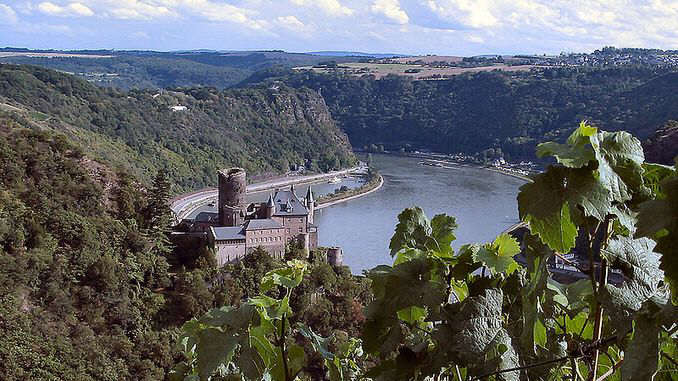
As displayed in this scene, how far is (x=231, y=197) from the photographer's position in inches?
690

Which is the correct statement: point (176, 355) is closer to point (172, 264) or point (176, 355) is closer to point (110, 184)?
point (172, 264)

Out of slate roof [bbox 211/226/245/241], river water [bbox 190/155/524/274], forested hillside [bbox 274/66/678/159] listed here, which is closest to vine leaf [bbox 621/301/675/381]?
slate roof [bbox 211/226/245/241]

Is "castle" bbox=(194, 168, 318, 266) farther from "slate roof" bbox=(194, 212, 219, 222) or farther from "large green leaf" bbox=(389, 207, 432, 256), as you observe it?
"large green leaf" bbox=(389, 207, 432, 256)

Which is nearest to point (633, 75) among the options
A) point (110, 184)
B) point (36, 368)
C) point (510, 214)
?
point (510, 214)

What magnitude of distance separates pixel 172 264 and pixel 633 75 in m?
55.4

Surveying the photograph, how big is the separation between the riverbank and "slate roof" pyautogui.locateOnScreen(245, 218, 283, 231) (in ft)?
64.6

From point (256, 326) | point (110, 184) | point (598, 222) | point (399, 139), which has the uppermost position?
point (598, 222)

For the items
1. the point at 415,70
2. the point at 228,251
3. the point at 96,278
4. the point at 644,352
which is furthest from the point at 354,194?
the point at 415,70

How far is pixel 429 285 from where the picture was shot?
104cm

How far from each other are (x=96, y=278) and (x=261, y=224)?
4524mm

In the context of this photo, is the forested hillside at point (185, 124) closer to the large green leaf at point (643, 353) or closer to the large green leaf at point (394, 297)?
the large green leaf at point (394, 297)

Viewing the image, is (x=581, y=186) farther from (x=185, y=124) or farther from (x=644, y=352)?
(x=185, y=124)

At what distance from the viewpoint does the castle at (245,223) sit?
16.6 meters

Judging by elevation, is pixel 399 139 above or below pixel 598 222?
below
